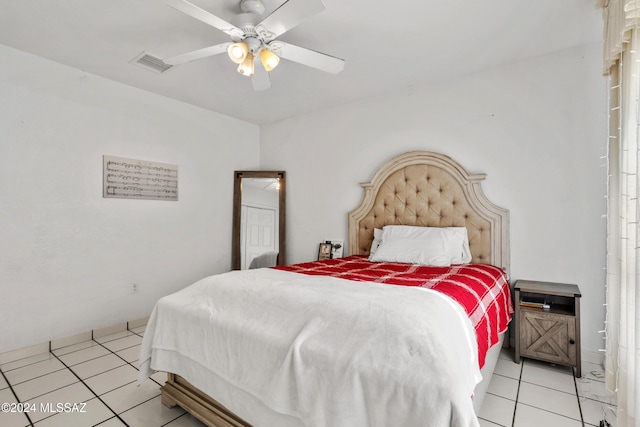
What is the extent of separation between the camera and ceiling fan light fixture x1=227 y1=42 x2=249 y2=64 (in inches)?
79.1

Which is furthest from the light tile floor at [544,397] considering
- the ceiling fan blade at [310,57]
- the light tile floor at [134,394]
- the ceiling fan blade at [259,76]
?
the ceiling fan blade at [259,76]

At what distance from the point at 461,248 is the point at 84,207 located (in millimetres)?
3590

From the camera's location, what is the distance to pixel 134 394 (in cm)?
206

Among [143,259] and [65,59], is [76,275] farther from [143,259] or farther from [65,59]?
[65,59]

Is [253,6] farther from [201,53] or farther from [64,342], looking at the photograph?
[64,342]

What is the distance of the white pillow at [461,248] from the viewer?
2.79 m

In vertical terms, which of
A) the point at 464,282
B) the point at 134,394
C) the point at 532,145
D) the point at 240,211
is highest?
the point at 532,145

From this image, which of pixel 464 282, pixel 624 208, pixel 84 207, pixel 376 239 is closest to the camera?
pixel 624 208

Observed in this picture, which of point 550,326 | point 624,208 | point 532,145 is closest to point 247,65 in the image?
point 624,208

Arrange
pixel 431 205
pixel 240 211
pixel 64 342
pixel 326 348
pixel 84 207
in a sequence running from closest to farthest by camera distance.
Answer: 1. pixel 326 348
2. pixel 64 342
3. pixel 84 207
4. pixel 431 205
5. pixel 240 211

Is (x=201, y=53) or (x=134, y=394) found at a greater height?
(x=201, y=53)

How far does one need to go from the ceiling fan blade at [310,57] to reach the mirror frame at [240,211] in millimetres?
2285

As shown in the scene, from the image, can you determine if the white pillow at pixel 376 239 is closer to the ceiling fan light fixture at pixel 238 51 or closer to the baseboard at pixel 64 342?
the ceiling fan light fixture at pixel 238 51

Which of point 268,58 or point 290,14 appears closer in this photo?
point 290,14
